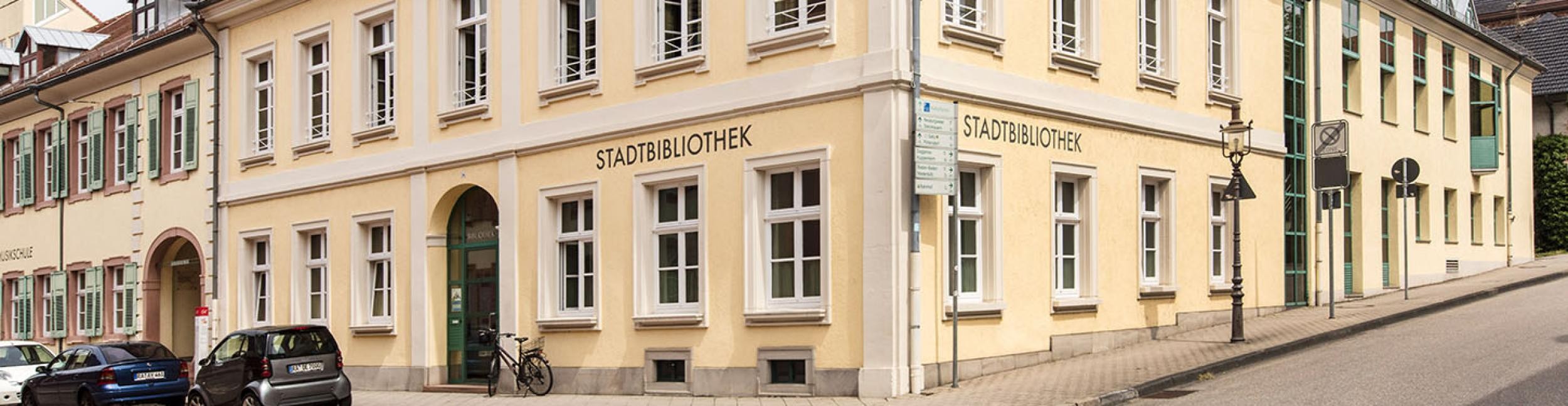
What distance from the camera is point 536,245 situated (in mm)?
20391

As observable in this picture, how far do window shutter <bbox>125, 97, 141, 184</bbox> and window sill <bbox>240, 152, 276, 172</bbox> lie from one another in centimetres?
512

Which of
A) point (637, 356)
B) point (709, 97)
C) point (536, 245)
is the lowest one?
point (637, 356)

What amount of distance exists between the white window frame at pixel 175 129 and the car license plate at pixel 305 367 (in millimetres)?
12661

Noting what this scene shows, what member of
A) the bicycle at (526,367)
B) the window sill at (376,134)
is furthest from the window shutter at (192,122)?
the bicycle at (526,367)

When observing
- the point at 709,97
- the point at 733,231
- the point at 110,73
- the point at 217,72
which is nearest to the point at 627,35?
the point at 709,97

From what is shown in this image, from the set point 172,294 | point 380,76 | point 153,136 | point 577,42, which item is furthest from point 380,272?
point 172,294

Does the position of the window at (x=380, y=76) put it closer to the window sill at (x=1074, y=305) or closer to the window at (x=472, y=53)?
the window at (x=472, y=53)

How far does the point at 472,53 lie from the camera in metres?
22.4

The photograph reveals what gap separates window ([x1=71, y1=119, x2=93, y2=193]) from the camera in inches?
1324

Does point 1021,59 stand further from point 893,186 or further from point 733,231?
point 733,231

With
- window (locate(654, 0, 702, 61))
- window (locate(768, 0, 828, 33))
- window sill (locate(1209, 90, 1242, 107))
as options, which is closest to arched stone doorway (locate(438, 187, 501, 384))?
window (locate(654, 0, 702, 61))

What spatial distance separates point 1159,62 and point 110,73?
2252 cm

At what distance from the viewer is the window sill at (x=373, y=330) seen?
23.6 m

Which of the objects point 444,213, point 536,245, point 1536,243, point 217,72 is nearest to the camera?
point 536,245
